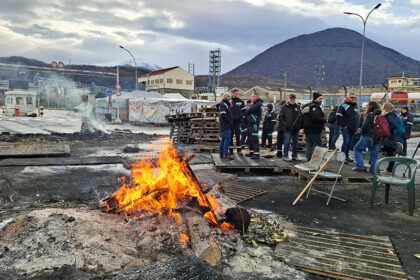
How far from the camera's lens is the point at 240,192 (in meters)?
6.54

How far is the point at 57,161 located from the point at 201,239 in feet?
25.8

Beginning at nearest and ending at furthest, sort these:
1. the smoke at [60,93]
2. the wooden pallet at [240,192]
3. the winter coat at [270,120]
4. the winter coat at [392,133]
A: the wooden pallet at [240,192] < the winter coat at [392,133] < the winter coat at [270,120] < the smoke at [60,93]

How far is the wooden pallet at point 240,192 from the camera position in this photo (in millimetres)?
6098

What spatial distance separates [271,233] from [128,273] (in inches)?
94.2

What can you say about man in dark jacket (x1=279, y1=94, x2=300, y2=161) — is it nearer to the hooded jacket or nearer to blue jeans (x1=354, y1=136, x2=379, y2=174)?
the hooded jacket

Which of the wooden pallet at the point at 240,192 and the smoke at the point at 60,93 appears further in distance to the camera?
the smoke at the point at 60,93

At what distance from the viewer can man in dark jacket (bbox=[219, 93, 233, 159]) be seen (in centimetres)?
905

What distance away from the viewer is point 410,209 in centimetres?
528

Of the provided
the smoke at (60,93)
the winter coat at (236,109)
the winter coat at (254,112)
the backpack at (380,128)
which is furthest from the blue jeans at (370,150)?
the smoke at (60,93)

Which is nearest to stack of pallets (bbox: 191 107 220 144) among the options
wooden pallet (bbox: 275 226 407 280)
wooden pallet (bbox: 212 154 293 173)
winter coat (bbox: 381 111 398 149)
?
wooden pallet (bbox: 212 154 293 173)

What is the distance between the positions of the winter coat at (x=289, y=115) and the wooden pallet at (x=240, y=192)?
3.29 metres

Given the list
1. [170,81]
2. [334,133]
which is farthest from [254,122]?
[170,81]

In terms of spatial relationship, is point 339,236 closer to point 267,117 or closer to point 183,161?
point 183,161

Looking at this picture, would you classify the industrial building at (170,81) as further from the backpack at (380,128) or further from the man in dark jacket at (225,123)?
the backpack at (380,128)
